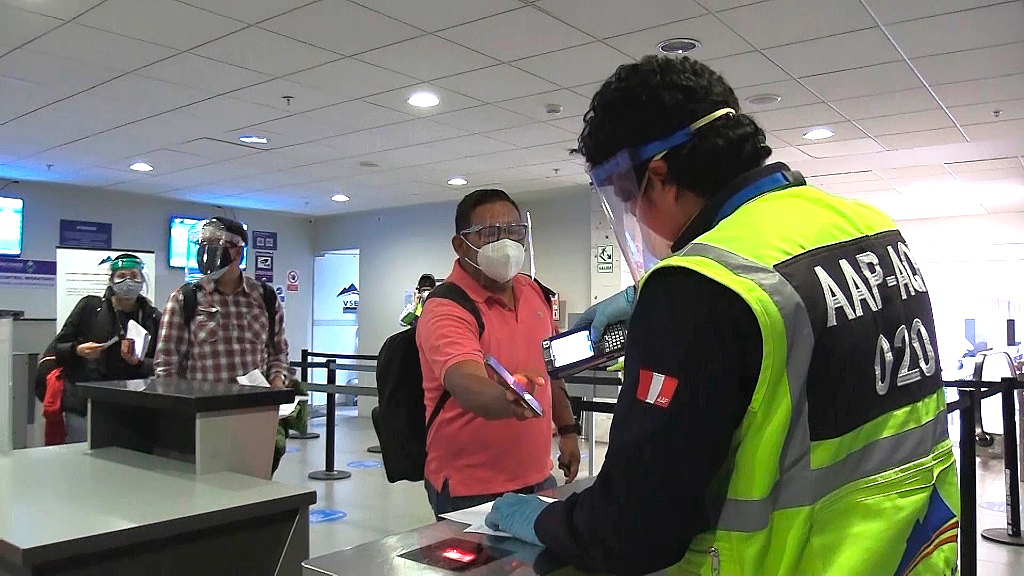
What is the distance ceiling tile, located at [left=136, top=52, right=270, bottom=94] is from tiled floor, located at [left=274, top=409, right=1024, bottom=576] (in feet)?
8.74

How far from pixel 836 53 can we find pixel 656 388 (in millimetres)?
3840

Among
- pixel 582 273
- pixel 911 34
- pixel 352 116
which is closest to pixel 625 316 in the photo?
pixel 911 34

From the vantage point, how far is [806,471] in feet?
2.74

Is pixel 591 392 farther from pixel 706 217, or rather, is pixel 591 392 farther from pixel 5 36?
pixel 706 217

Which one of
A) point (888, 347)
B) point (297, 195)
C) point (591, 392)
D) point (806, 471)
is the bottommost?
point (591, 392)

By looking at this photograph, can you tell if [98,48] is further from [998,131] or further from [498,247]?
[998,131]

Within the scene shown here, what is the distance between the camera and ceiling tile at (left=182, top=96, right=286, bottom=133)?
5.18m

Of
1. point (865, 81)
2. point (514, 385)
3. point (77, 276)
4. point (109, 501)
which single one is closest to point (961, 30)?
point (865, 81)

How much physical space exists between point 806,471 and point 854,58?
3934 millimetres

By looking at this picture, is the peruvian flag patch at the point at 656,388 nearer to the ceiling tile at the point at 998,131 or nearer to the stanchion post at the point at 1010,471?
the stanchion post at the point at 1010,471

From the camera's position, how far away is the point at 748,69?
4.37 m

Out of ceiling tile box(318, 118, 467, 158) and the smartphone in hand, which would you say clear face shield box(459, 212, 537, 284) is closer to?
the smartphone in hand

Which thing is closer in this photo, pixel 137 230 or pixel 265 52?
pixel 265 52

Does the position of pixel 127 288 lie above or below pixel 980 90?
below
